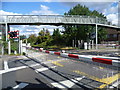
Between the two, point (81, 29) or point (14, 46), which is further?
point (81, 29)

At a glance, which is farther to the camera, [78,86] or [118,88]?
[78,86]

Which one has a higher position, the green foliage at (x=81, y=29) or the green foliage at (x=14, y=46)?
the green foliage at (x=81, y=29)

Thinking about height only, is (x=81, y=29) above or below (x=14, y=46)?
above

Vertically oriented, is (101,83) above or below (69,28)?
below

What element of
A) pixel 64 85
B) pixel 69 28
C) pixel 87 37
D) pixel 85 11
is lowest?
pixel 64 85

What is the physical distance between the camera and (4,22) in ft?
86.0

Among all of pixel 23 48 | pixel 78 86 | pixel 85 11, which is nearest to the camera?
pixel 78 86

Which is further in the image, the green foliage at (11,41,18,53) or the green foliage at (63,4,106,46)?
the green foliage at (63,4,106,46)

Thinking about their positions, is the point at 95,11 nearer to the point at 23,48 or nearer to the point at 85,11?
the point at 85,11

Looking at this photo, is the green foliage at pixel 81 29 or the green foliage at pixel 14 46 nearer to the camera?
the green foliage at pixel 14 46

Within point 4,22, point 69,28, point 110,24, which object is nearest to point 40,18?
point 4,22

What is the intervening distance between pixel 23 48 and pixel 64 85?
14.0m

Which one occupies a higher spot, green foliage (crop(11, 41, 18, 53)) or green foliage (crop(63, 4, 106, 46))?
green foliage (crop(63, 4, 106, 46))

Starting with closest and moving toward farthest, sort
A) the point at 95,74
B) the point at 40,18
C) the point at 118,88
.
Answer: the point at 118,88 < the point at 95,74 < the point at 40,18
